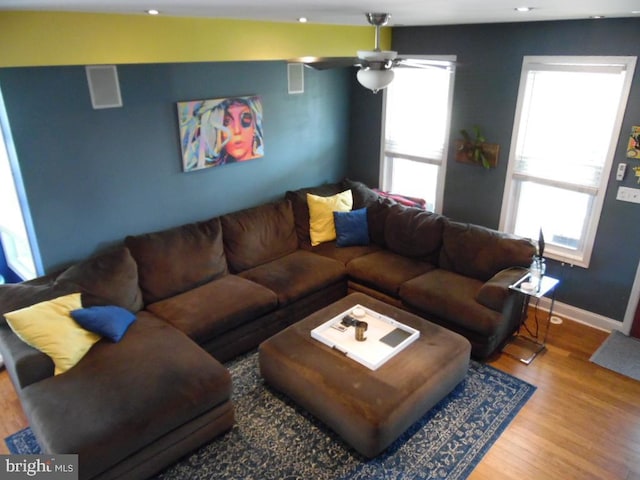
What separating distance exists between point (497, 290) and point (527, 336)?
851 mm

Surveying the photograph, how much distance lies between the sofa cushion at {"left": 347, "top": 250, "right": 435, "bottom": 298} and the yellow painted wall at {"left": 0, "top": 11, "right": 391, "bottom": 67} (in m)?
2.07

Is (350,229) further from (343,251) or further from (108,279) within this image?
(108,279)

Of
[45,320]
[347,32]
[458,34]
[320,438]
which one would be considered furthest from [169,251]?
[458,34]

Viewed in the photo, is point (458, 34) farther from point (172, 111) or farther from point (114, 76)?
point (114, 76)

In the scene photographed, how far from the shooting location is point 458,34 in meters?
4.55

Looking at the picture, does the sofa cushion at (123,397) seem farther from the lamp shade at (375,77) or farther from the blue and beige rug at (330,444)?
the lamp shade at (375,77)

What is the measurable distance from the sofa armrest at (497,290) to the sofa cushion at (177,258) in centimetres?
221

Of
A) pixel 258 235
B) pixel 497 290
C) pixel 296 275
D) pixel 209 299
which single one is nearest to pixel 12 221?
pixel 209 299

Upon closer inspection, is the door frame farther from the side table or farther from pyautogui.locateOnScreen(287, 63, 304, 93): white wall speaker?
pyautogui.locateOnScreen(287, 63, 304, 93): white wall speaker

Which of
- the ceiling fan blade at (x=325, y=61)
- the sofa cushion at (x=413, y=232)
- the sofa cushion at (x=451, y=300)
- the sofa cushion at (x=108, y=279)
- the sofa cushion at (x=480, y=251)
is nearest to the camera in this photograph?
the ceiling fan blade at (x=325, y=61)

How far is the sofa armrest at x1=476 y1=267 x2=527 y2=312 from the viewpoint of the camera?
357 cm

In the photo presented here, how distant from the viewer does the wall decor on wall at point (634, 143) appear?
3.69 meters

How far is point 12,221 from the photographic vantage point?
3.77m

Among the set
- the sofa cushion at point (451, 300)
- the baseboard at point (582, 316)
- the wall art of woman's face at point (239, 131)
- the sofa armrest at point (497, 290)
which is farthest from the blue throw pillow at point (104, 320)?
the baseboard at point (582, 316)
